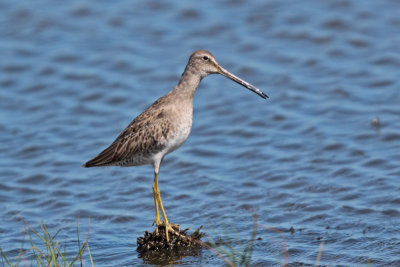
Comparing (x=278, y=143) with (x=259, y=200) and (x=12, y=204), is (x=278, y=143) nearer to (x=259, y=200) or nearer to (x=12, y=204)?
(x=259, y=200)

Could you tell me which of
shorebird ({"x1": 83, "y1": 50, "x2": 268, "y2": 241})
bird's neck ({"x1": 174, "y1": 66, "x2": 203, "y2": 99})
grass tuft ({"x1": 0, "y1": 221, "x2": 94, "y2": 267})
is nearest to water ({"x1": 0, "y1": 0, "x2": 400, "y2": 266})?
grass tuft ({"x1": 0, "y1": 221, "x2": 94, "y2": 267})

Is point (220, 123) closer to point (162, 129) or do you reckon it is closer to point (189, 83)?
point (189, 83)

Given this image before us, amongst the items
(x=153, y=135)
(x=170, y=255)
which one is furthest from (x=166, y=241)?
(x=153, y=135)

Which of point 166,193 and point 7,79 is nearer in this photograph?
point 166,193

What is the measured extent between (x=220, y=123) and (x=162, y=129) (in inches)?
119

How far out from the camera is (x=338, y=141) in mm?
8688

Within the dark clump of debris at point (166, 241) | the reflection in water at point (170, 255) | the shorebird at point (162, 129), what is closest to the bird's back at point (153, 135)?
the shorebird at point (162, 129)

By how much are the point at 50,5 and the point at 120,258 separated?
7484 mm

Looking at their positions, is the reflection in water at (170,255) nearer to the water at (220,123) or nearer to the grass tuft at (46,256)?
the water at (220,123)

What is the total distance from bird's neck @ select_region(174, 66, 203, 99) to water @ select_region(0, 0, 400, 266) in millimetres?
1102

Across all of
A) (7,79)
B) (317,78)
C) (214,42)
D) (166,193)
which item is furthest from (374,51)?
(7,79)

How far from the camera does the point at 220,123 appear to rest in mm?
9500

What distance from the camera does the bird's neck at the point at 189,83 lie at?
666 centimetres

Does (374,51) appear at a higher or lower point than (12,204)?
higher
